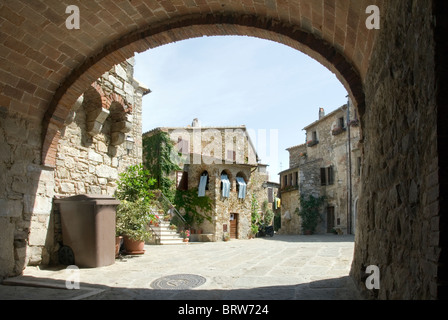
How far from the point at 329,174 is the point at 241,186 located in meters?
6.24

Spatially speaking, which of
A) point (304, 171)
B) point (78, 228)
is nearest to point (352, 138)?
point (304, 171)

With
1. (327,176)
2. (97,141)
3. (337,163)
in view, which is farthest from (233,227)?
(97,141)

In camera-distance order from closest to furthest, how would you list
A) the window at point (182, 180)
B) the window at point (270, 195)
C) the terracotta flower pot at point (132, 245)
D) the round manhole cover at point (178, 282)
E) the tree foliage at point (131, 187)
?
the round manhole cover at point (178, 282) → the terracotta flower pot at point (132, 245) → the tree foliage at point (131, 187) → the window at point (182, 180) → the window at point (270, 195)

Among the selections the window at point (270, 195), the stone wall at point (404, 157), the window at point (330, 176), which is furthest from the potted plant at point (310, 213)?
the stone wall at point (404, 157)

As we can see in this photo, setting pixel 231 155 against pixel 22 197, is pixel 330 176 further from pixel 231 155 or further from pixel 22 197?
pixel 22 197

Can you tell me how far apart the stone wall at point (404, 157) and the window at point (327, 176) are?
65.2 feet

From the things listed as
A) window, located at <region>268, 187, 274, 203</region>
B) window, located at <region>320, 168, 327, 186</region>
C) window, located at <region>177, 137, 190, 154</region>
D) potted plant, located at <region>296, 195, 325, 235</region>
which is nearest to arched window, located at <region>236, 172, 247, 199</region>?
window, located at <region>177, 137, 190, 154</region>

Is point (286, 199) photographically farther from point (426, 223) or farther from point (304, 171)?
point (426, 223)

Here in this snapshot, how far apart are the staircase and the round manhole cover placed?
7.76 meters

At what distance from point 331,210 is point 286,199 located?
14.2 feet

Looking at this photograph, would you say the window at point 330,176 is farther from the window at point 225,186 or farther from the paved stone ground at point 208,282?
the paved stone ground at point 208,282

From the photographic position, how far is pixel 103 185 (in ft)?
24.7

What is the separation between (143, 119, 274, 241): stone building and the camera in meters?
19.6

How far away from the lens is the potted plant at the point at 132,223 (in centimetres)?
746
